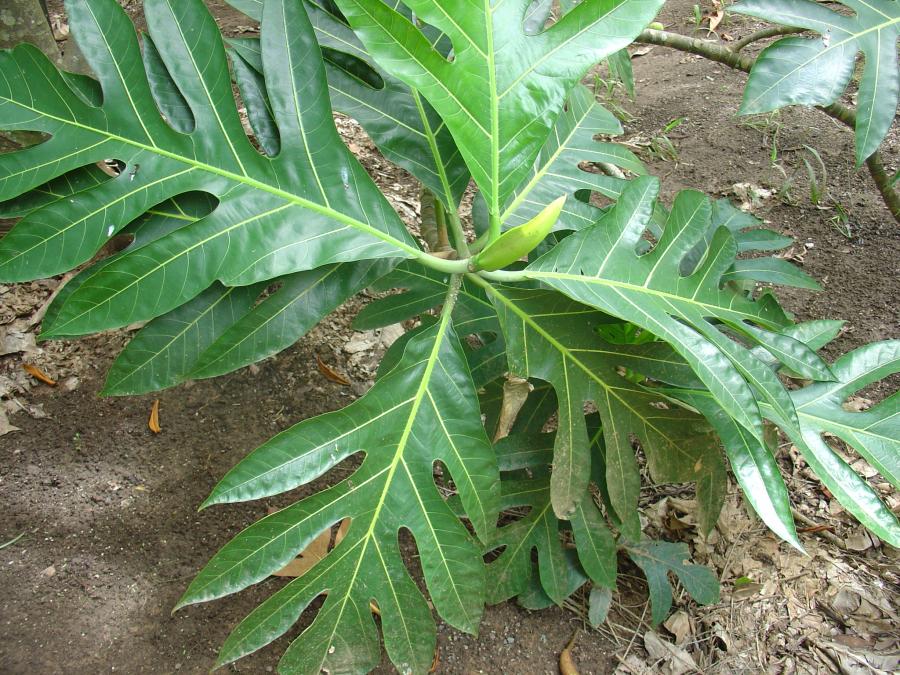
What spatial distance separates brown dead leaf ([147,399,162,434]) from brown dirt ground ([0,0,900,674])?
0.05ft

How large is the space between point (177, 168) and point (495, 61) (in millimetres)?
609

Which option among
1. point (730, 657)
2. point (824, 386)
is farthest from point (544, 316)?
point (730, 657)

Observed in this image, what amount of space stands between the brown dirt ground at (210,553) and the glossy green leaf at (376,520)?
36cm

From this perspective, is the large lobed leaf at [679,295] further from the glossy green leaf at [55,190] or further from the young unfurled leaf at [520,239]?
the glossy green leaf at [55,190]

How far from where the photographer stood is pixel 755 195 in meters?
2.86

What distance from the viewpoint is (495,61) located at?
46.6 inches

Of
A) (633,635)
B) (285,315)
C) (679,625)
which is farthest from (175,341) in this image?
(679,625)

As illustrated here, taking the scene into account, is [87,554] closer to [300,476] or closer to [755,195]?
[300,476]

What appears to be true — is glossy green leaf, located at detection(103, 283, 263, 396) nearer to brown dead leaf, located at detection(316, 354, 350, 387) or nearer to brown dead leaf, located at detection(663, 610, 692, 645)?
brown dead leaf, located at detection(316, 354, 350, 387)

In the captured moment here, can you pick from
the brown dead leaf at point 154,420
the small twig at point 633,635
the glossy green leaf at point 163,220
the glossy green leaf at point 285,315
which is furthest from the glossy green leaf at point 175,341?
the small twig at point 633,635

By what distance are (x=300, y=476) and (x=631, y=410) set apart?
2.34 ft

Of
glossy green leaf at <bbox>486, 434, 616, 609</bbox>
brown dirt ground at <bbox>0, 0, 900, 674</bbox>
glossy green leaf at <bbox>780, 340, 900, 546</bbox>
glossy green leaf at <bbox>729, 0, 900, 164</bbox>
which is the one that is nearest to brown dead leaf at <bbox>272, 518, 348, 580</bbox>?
brown dirt ground at <bbox>0, 0, 900, 674</bbox>

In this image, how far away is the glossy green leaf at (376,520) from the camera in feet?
3.89

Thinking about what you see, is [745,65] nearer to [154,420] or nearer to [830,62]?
[830,62]
